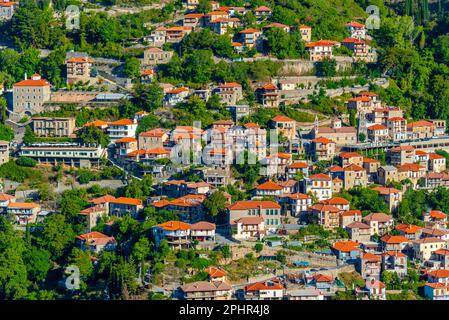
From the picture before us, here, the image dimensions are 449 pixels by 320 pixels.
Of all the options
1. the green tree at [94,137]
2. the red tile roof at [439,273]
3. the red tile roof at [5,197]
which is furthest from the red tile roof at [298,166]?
the red tile roof at [5,197]

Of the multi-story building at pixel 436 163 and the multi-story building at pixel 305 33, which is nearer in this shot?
the multi-story building at pixel 436 163

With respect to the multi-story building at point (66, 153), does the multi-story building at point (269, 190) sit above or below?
below

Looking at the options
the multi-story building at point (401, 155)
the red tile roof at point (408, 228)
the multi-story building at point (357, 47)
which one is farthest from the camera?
the multi-story building at point (357, 47)

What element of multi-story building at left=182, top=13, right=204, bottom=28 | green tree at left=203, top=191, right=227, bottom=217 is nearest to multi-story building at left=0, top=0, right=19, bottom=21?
multi-story building at left=182, top=13, right=204, bottom=28

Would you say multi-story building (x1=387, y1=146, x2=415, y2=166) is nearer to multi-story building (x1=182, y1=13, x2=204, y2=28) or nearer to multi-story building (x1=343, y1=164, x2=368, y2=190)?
→ multi-story building (x1=343, y1=164, x2=368, y2=190)

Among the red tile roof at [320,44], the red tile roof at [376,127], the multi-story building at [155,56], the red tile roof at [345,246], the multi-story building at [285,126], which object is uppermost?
the red tile roof at [320,44]

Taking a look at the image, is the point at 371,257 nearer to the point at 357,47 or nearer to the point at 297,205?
the point at 297,205

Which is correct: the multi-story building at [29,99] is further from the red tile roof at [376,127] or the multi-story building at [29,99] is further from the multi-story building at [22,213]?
the red tile roof at [376,127]

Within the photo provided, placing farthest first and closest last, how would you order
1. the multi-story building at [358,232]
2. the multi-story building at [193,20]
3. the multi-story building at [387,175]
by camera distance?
the multi-story building at [193,20] → the multi-story building at [387,175] → the multi-story building at [358,232]
